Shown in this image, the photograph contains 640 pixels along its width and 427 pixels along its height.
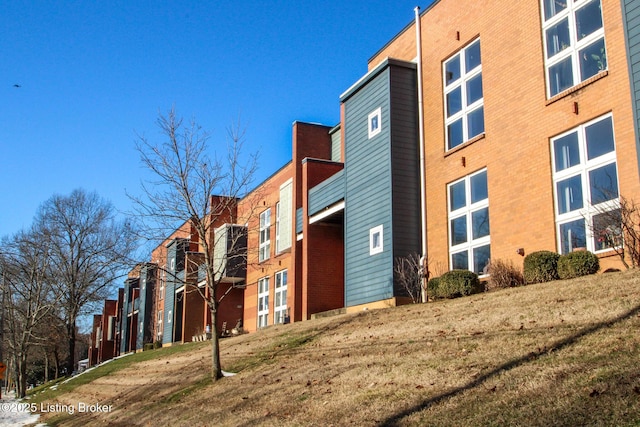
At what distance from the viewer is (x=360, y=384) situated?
10.4 m

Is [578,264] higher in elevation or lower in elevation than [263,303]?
lower

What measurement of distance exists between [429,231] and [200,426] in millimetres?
10547

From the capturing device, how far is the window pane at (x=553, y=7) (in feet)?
52.3

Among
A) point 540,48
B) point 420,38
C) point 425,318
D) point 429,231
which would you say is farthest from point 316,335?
point 420,38

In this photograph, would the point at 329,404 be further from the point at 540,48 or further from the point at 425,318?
the point at 540,48

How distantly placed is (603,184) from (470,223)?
4.64m

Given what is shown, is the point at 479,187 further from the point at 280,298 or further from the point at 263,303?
the point at 263,303

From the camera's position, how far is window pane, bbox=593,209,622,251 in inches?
521

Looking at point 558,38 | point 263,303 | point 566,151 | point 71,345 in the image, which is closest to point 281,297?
point 263,303

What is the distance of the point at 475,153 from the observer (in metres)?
18.3

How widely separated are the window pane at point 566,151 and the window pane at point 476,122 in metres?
3.13

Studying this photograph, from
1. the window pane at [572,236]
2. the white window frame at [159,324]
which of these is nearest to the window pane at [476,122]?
the window pane at [572,236]

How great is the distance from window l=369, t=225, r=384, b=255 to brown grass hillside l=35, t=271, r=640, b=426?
357cm

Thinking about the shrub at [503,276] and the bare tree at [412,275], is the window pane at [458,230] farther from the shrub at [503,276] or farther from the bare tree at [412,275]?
the shrub at [503,276]
